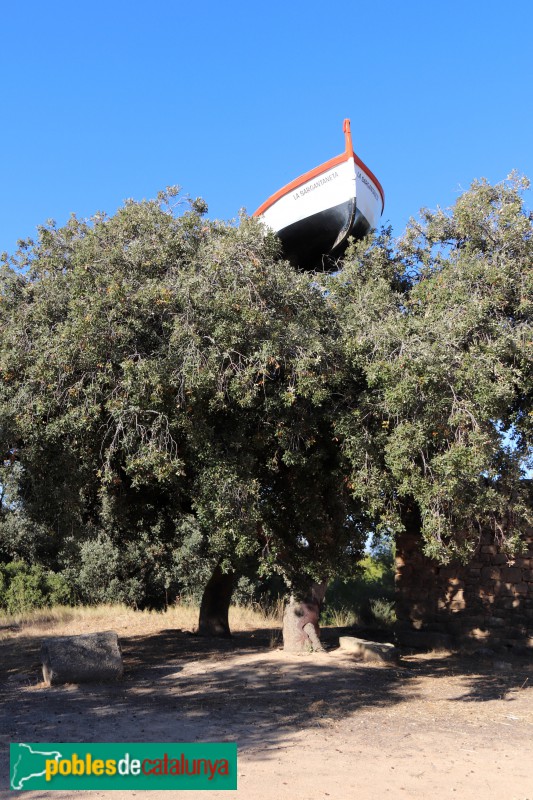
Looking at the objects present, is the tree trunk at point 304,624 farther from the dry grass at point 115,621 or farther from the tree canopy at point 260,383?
the dry grass at point 115,621

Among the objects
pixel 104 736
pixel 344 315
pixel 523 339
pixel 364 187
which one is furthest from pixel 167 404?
pixel 364 187

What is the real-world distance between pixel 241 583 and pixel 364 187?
13.8 meters

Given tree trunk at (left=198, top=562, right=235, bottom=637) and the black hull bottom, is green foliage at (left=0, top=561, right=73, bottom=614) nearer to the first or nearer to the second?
tree trunk at (left=198, top=562, right=235, bottom=637)

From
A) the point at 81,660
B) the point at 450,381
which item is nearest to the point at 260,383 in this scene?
the point at 450,381

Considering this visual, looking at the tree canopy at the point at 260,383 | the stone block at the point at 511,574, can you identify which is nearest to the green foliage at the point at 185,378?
the tree canopy at the point at 260,383

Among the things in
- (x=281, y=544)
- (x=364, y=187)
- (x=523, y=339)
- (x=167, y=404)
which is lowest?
(x=281, y=544)

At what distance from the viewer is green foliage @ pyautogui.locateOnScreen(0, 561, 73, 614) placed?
2114 centimetres

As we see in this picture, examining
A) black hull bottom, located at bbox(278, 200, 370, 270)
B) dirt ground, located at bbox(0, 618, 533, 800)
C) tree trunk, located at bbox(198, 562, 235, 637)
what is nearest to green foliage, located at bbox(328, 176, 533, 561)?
black hull bottom, located at bbox(278, 200, 370, 270)

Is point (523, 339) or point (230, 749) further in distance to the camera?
point (523, 339)

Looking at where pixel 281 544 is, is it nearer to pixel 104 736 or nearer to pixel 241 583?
pixel 104 736

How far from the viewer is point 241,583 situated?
21797 mm

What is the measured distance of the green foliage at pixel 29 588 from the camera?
69.4 feet

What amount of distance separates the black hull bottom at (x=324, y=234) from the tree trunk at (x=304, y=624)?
557 centimetres

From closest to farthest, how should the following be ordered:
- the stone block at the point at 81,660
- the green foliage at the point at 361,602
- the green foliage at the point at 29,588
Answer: the stone block at the point at 81,660, the green foliage at the point at 361,602, the green foliage at the point at 29,588
